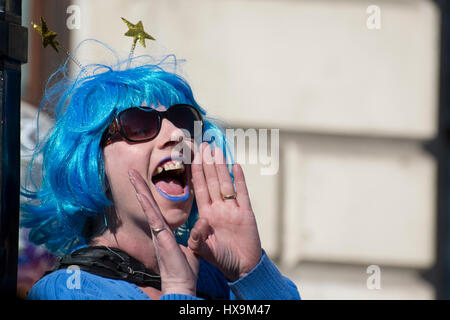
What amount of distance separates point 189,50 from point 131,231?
5.32 feet

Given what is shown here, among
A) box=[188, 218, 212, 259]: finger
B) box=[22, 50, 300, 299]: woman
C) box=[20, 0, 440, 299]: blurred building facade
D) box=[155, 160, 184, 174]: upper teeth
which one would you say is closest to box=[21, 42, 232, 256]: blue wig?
box=[22, 50, 300, 299]: woman

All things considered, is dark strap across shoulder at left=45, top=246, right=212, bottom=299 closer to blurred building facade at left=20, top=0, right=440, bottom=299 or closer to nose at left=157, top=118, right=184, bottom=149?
nose at left=157, top=118, right=184, bottom=149

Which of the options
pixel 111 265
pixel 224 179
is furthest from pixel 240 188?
pixel 111 265

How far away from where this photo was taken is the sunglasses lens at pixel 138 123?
1.86 m

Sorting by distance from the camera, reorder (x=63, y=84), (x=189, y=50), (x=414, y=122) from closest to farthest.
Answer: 1. (x=63, y=84)
2. (x=189, y=50)
3. (x=414, y=122)

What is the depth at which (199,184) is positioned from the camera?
5.93 feet

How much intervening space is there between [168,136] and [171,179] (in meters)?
0.12

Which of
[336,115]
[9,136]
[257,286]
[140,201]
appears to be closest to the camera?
[9,136]

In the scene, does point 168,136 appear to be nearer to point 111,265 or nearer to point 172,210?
point 172,210

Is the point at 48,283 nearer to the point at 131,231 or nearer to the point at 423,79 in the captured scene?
the point at 131,231

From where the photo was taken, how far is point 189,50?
131 inches
